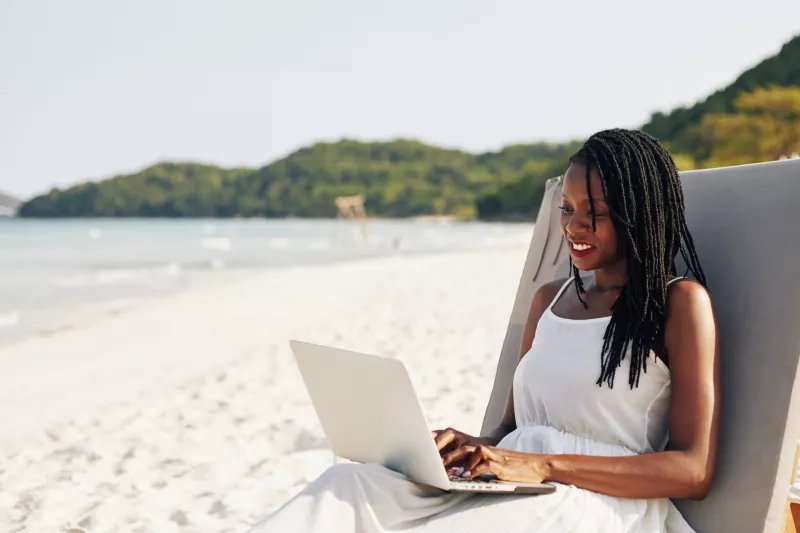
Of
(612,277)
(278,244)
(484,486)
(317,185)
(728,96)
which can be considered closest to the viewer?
(484,486)

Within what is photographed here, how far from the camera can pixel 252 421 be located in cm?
440

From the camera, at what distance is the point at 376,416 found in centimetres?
159

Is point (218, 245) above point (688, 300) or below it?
below

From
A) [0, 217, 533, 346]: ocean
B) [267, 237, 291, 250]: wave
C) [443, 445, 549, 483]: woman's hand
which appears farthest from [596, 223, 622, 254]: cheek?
[267, 237, 291, 250]: wave

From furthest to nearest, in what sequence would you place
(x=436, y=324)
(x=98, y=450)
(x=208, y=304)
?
(x=208, y=304)
(x=436, y=324)
(x=98, y=450)

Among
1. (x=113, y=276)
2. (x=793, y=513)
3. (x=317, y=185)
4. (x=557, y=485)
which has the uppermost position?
(x=317, y=185)

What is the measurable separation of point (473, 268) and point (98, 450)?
11.6m

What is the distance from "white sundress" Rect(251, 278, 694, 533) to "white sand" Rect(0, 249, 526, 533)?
1.47 metres

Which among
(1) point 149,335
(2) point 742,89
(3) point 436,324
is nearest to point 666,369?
(3) point 436,324

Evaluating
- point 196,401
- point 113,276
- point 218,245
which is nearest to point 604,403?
point 196,401

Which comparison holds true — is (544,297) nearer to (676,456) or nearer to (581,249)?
(581,249)

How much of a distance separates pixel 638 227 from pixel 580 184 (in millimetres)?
151

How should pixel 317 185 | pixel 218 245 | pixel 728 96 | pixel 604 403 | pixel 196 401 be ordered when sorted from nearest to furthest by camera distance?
pixel 604 403, pixel 196 401, pixel 218 245, pixel 728 96, pixel 317 185

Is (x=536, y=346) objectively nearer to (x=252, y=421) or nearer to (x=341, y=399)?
(x=341, y=399)
